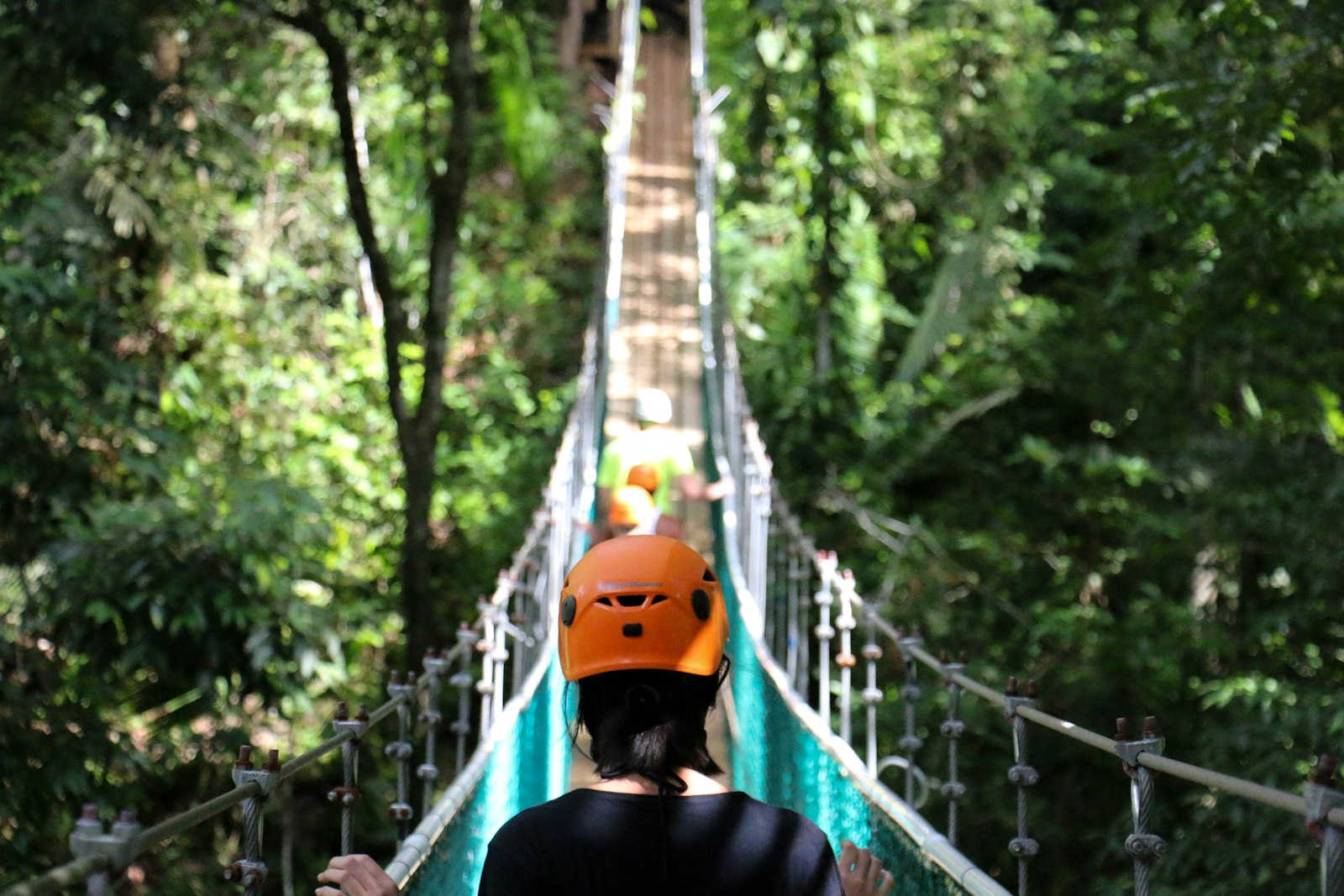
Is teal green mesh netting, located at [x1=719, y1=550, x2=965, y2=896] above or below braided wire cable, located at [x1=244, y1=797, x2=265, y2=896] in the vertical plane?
below

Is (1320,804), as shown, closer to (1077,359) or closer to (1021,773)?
(1021,773)

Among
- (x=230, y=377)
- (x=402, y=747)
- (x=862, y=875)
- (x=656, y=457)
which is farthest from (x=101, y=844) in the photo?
(x=230, y=377)

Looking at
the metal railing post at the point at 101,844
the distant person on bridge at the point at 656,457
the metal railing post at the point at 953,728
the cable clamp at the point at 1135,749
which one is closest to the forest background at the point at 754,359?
the distant person on bridge at the point at 656,457

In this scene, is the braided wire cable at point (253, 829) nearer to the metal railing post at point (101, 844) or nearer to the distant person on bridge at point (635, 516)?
the metal railing post at point (101, 844)

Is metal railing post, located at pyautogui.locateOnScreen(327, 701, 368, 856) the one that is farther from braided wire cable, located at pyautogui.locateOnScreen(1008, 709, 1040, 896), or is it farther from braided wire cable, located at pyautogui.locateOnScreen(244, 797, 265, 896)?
braided wire cable, located at pyautogui.locateOnScreen(1008, 709, 1040, 896)

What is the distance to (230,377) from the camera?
22.6 feet

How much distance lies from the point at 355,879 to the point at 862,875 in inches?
14.3

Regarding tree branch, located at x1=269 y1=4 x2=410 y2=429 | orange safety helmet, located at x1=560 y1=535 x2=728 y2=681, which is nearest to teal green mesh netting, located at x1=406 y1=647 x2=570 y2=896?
orange safety helmet, located at x1=560 y1=535 x2=728 y2=681

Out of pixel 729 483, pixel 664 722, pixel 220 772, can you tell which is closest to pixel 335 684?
pixel 220 772

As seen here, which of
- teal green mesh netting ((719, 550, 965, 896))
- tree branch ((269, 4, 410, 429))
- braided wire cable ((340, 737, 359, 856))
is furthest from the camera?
tree branch ((269, 4, 410, 429))

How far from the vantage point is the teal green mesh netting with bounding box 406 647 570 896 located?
4.97 ft

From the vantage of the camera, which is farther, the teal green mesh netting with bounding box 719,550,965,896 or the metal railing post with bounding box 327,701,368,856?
the teal green mesh netting with bounding box 719,550,965,896

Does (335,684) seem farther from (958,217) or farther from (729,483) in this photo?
(958,217)

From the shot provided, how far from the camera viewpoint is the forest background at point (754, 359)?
3984mm
